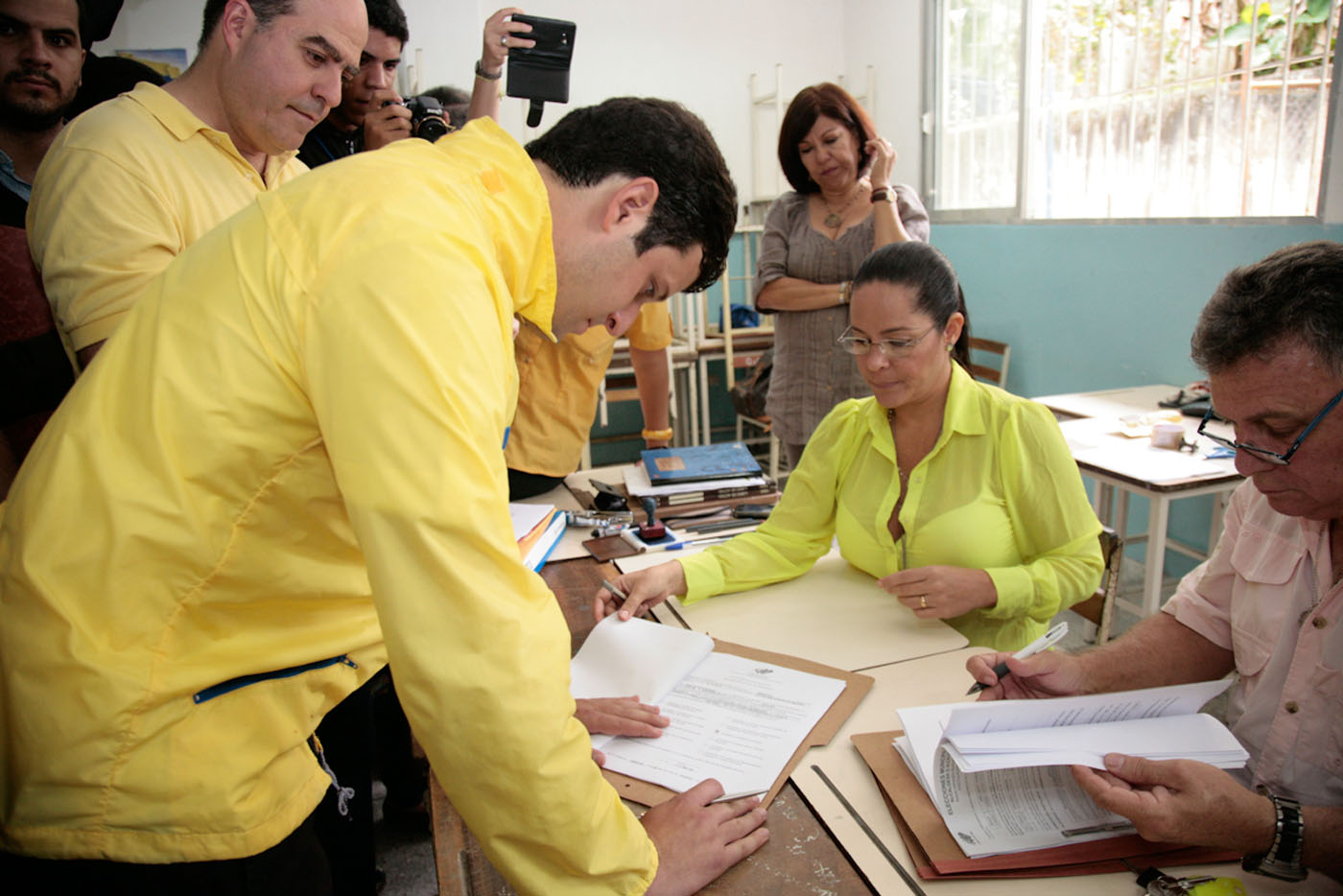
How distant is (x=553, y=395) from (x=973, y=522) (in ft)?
3.54

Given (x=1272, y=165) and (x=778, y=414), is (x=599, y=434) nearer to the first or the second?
(x=778, y=414)

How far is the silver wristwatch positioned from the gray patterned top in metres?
1.89

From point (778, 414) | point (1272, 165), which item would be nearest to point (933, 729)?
point (778, 414)

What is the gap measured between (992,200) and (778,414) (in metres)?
2.47

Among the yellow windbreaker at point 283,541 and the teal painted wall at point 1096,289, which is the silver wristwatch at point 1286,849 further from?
the teal painted wall at point 1096,289

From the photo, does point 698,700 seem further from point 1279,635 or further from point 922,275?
point 922,275

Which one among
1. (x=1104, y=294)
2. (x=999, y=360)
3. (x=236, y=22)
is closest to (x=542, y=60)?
(x=236, y=22)

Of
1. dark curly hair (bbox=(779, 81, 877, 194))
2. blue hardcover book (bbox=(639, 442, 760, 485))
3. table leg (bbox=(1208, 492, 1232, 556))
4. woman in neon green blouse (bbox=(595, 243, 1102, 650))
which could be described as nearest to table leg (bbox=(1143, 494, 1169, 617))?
table leg (bbox=(1208, 492, 1232, 556))

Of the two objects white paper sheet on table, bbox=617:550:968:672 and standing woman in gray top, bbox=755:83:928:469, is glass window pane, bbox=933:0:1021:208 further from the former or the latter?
white paper sheet on table, bbox=617:550:968:672

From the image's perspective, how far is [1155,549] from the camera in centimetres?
251

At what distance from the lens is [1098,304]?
12.4ft

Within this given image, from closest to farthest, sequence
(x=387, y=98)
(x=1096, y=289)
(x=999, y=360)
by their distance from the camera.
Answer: (x=387, y=98) → (x=1096, y=289) → (x=999, y=360)

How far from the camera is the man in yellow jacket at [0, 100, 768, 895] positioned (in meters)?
0.65

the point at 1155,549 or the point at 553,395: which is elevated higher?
the point at 553,395
